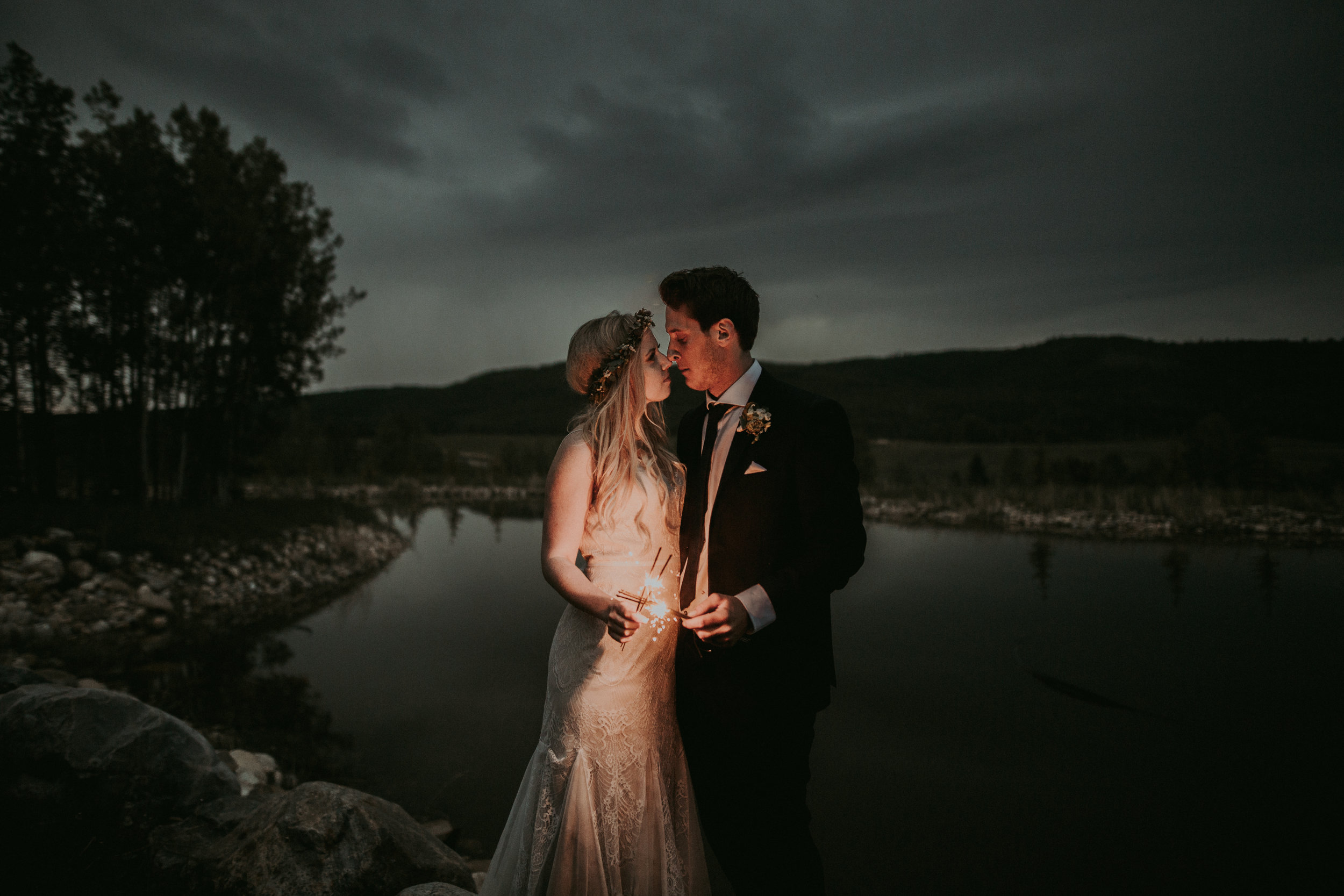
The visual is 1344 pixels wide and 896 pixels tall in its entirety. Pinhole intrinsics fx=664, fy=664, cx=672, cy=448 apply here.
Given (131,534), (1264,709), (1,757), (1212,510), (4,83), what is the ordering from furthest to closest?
1. (1212,510)
2. (4,83)
3. (131,534)
4. (1264,709)
5. (1,757)

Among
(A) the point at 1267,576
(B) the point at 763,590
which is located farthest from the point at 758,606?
(A) the point at 1267,576

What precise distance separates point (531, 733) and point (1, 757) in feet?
12.2

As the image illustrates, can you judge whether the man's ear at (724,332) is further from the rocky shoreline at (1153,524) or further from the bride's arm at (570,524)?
the rocky shoreline at (1153,524)

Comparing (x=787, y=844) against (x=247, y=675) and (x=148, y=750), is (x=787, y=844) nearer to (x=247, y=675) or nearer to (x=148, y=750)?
(x=148, y=750)

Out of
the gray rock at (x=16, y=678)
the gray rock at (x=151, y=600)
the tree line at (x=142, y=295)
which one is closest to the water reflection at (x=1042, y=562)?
the gray rock at (x=16, y=678)

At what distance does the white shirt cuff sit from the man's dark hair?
3.38ft

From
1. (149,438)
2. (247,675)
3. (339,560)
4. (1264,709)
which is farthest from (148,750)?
(149,438)

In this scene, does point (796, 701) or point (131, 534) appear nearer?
point (796, 701)

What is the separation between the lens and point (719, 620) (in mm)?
2111

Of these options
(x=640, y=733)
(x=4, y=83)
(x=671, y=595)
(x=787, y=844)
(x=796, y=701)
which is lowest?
(x=787, y=844)

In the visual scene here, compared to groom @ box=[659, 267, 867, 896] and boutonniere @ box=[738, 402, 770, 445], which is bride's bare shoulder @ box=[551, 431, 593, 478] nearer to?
groom @ box=[659, 267, 867, 896]

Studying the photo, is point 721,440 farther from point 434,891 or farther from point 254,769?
point 254,769

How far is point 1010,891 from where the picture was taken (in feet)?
12.3

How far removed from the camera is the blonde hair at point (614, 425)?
102 inches
